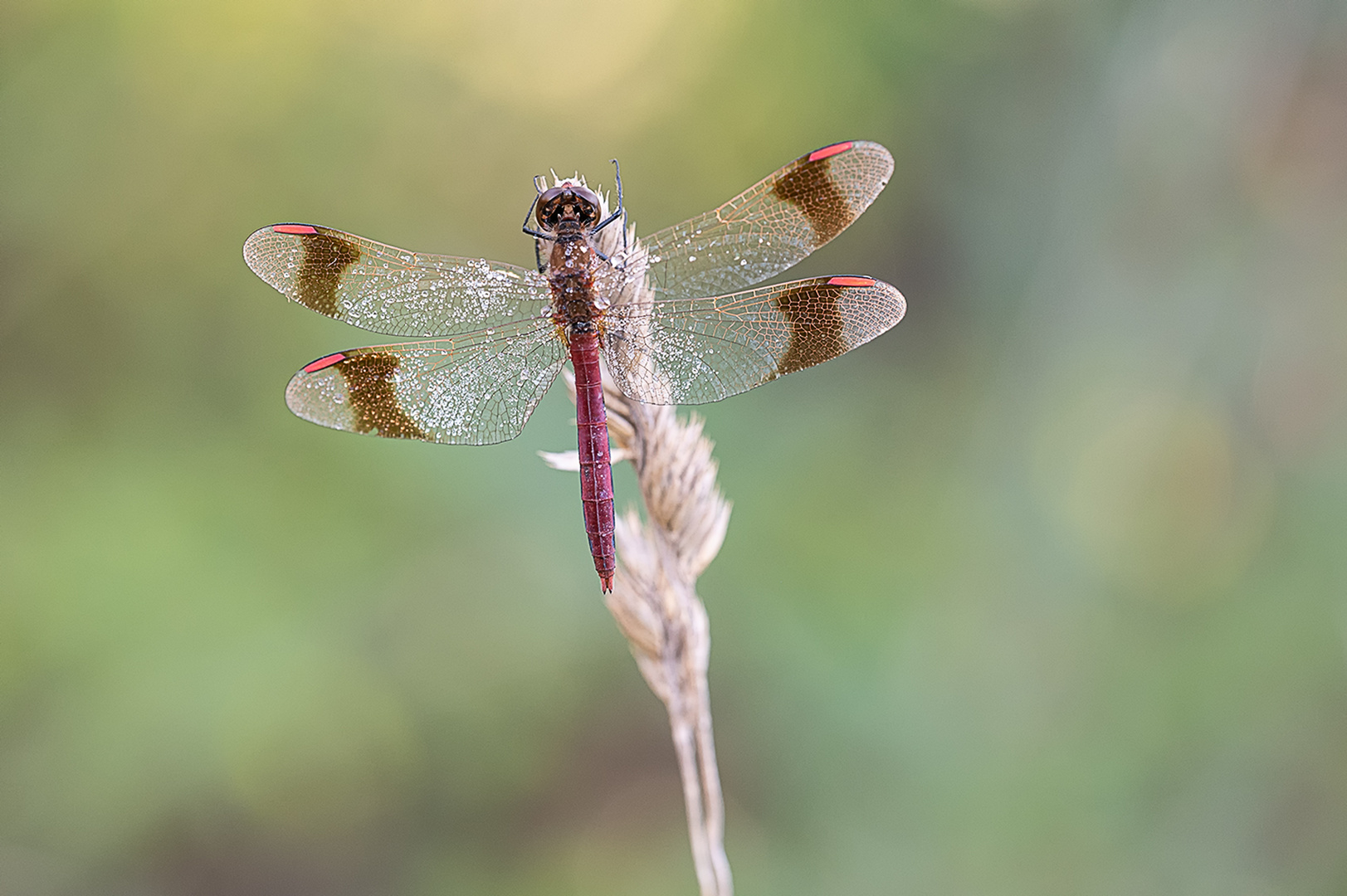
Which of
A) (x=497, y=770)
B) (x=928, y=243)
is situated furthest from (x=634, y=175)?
(x=497, y=770)

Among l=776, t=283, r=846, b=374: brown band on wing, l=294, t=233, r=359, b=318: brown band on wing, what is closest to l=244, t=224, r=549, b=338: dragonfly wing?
l=294, t=233, r=359, b=318: brown band on wing

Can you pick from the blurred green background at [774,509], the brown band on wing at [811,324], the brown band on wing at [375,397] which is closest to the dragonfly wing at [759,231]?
the brown band on wing at [811,324]

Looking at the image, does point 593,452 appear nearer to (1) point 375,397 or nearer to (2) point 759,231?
(1) point 375,397

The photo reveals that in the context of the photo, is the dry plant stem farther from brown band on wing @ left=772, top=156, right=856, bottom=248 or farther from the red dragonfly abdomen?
brown band on wing @ left=772, top=156, right=856, bottom=248

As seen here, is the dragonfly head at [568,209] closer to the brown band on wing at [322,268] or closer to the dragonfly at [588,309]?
the dragonfly at [588,309]

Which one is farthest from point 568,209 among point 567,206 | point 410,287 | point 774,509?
point 774,509

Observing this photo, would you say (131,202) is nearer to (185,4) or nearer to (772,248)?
(185,4)
